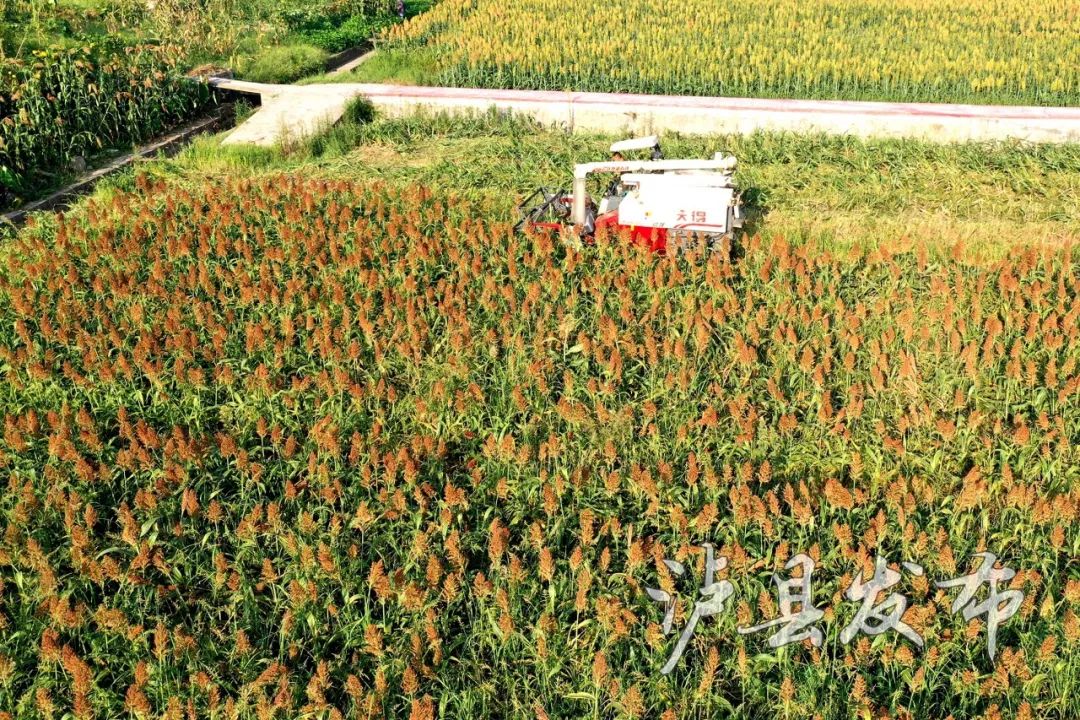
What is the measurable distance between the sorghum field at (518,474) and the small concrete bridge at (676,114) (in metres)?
4.10

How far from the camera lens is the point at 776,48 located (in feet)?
44.8

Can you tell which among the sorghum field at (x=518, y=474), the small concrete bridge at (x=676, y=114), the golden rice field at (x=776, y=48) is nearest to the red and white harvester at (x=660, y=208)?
the sorghum field at (x=518, y=474)

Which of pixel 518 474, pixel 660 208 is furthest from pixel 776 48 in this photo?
pixel 518 474

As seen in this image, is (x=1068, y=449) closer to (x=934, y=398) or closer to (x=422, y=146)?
(x=934, y=398)

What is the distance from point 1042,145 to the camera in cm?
1052

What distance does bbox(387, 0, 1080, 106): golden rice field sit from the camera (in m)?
12.4

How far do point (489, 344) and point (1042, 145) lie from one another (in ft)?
25.3

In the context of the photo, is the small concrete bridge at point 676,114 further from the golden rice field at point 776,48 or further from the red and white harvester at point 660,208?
the red and white harvester at point 660,208

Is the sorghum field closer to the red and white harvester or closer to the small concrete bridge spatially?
the red and white harvester

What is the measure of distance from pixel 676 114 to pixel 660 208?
14.1 ft

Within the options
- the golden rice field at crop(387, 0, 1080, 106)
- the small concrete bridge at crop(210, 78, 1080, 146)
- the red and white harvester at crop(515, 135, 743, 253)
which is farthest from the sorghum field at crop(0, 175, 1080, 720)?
the golden rice field at crop(387, 0, 1080, 106)

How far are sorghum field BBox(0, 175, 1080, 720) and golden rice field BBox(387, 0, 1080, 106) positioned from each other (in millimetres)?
Answer: 5767

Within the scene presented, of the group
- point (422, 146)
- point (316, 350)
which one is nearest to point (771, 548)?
point (316, 350)

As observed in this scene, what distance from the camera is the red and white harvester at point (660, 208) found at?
7512 mm
